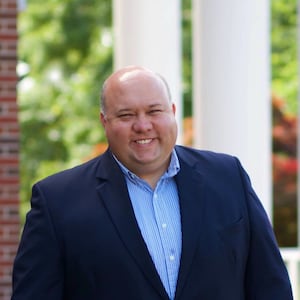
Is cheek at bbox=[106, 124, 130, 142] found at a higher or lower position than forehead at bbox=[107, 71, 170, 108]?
lower

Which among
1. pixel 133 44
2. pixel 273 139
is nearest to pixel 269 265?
pixel 133 44

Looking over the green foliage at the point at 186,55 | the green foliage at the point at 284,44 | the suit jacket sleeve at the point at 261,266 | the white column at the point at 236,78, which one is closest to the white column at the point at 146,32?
the white column at the point at 236,78

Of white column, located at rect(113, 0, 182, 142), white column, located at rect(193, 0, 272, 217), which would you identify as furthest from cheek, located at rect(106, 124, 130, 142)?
white column, located at rect(113, 0, 182, 142)

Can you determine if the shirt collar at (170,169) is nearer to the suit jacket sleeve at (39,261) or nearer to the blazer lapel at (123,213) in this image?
the blazer lapel at (123,213)

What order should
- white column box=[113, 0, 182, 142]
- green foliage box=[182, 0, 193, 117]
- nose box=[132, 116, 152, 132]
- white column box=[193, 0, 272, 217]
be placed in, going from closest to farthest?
nose box=[132, 116, 152, 132]
white column box=[193, 0, 272, 217]
white column box=[113, 0, 182, 142]
green foliage box=[182, 0, 193, 117]

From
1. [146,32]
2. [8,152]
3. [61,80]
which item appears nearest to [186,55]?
[61,80]

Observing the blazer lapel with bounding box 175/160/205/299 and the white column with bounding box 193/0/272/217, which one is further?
the white column with bounding box 193/0/272/217

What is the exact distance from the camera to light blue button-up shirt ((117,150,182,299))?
4137 millimetres

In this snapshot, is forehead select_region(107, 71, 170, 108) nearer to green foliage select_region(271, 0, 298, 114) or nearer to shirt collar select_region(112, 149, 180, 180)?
shirt collar select_region(112, 149, 180, 180)

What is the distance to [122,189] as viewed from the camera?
4.24 m

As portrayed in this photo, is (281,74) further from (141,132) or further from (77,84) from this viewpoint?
(141,132)

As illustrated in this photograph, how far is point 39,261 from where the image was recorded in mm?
4156

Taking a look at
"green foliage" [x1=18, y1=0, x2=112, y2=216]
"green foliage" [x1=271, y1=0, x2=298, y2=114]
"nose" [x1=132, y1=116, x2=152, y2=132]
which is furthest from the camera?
"green foliage" [x1=271, y1=0, x2=298, y2=114]

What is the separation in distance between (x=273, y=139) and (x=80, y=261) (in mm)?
18749
